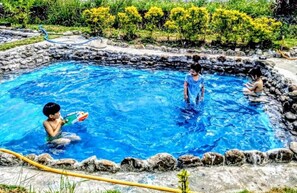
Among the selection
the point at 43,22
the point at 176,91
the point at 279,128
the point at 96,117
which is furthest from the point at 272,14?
the point at 43,22

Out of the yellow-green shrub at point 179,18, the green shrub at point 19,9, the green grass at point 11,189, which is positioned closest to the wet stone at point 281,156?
the green grass at point 11,189

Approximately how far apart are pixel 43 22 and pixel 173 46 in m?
8.77

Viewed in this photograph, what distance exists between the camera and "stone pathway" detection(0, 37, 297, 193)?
197 inches

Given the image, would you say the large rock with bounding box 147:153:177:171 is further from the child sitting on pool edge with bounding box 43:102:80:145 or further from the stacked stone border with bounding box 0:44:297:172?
the child sitting on pool edge with bounding box 43:102:80:145

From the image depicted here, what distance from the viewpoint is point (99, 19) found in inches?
616

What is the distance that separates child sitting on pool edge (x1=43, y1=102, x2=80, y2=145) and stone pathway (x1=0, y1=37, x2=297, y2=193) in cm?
154

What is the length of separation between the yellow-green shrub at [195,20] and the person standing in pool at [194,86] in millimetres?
5734

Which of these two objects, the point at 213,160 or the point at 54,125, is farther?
the point at 54,125

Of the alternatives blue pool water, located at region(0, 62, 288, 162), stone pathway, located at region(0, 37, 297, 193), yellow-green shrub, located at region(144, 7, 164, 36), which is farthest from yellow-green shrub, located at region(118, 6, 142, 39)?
stone pathway, located at region(0, 37, 297, 193)

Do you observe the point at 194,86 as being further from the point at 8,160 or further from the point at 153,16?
the point at 153,16

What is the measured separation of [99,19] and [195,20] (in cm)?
440

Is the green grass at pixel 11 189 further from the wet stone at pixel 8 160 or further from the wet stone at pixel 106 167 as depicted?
the wet stone at pixel 106 167

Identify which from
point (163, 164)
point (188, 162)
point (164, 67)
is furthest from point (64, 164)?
point (164, 67)

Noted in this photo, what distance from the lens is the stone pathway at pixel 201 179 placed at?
499 centimetres
